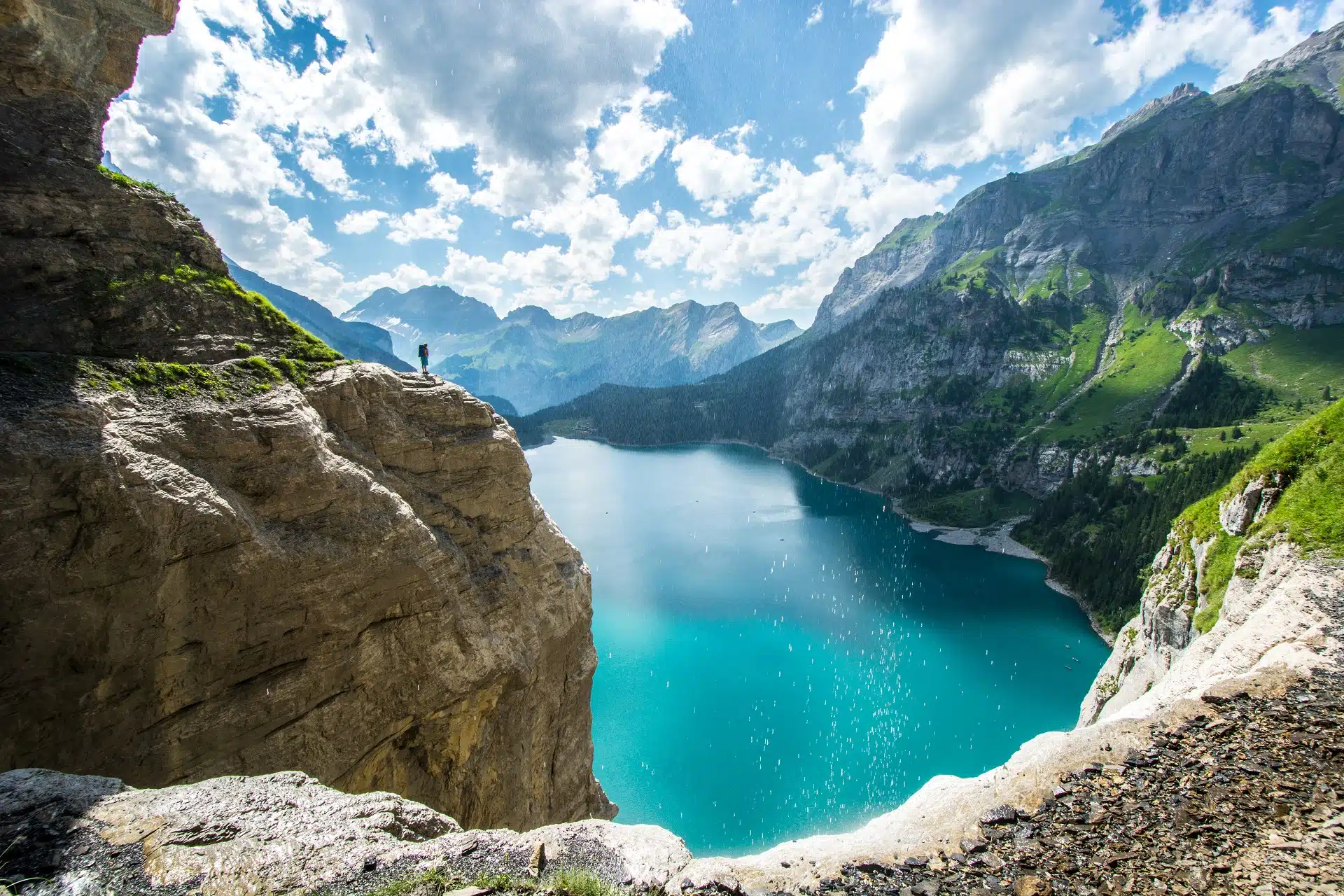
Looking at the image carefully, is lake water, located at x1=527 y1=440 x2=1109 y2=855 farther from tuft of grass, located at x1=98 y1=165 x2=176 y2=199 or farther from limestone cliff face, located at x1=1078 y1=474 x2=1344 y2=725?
tuft of grass, located at x1=98 y1=165 x2=176 y2=199

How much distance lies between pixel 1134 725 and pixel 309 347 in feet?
74.9

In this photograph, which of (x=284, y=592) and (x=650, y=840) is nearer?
(x=650, y=840)

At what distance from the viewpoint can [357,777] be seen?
563 inches

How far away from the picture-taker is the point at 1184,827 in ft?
31.1

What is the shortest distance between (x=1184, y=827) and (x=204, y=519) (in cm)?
1901

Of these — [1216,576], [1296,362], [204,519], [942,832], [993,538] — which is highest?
[1296,362]

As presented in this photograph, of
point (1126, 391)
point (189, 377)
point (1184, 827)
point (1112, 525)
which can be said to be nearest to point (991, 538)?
point (1112, 525)

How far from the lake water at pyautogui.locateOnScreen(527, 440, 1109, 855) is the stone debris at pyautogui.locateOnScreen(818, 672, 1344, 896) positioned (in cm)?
3770

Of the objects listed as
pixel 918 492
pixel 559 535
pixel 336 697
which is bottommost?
pixel 918 492

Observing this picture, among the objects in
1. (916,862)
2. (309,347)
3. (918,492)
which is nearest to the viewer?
(916,862)

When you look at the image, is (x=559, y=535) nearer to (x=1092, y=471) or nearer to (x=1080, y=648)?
(x=1080, y=648)

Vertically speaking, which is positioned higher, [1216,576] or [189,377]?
[189,377]

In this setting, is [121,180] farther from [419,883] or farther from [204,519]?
[419,883]

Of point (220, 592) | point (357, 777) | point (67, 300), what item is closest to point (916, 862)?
point (357, 777)
